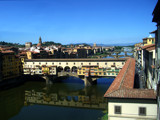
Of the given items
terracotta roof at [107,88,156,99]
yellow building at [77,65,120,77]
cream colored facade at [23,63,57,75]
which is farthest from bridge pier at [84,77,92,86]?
terracotta roof at [107,88,156,99]

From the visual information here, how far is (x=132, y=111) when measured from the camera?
11.5 m

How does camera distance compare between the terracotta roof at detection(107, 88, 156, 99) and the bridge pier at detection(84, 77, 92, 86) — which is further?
the bridge pier at detection(84, 77, 92, 86)

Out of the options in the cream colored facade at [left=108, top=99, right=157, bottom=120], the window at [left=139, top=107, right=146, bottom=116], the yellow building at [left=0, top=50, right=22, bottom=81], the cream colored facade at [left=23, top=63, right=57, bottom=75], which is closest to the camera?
the cream colored facade at [left=108, top=99, right=157, bottom=120]

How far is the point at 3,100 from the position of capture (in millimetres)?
28344

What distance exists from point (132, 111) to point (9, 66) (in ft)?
110

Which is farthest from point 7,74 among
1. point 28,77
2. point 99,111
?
point 99,111

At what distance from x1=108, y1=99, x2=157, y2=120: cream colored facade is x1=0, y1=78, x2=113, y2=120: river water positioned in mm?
8252

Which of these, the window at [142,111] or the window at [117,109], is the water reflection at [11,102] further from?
the window at [142,111]

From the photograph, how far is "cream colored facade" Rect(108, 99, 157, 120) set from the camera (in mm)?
11180

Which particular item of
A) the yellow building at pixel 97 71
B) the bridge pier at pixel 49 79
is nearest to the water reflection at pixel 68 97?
the yellow building at pixel 97 71

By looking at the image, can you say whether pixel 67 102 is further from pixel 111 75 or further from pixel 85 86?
pixel 111 75

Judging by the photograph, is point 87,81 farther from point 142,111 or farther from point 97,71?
point 142,111

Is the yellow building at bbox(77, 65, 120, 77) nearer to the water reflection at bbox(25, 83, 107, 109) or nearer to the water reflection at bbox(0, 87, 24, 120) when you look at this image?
the water reflection at bbox(25, 83, 107, 109)

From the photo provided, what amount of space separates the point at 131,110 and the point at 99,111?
1120 centimetres
